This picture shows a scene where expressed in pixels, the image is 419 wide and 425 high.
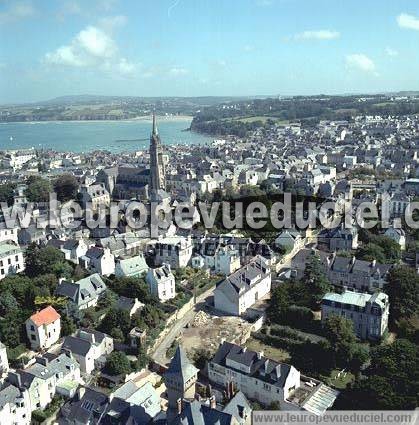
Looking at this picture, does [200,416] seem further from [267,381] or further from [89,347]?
[89,347]

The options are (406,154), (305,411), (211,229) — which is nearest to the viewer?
(305,411)

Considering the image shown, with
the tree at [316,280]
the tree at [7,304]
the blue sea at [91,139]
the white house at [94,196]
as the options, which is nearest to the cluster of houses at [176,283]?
the white house at [94,196]

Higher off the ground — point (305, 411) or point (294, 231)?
point (294, 231)

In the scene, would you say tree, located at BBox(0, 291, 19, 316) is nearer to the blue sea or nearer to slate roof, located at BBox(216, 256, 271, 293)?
slate roof, located at BBox(216, 256, 271, 293)

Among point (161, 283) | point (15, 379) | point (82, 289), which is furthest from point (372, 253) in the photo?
point (15, 379)

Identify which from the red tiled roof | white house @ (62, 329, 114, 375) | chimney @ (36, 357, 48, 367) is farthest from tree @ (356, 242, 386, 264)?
chimney @ (36, 357, 48, 367)

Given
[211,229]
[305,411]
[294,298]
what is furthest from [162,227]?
[305,411]

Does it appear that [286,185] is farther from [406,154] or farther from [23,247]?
[23,247]
